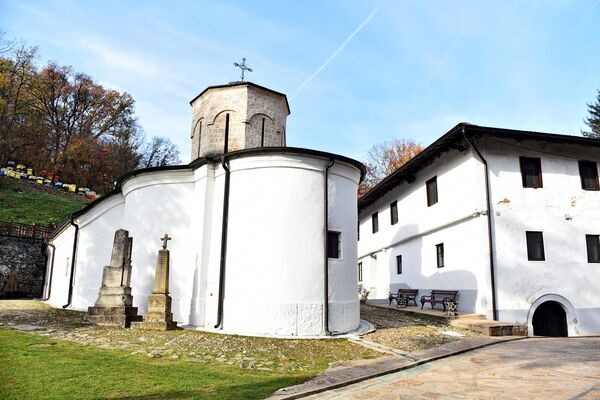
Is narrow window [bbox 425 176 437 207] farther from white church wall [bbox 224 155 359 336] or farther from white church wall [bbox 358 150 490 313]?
white church wall [bbox 224 155 359 336]

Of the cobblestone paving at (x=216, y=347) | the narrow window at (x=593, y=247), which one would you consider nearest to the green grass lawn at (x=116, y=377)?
the cobblestone paving at (x=216, y=347)

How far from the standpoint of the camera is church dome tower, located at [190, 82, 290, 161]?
47.6 feet

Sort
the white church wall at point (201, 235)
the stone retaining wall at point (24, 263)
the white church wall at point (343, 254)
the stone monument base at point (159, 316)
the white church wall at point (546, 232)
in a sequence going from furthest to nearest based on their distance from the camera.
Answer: the stone retaining wall at point (24, 263) → the white church wall at point (546, 232) → the white church wall at point (201, 235) → the white church wall at point (343, 254) → the stone monument base at point (159, 316)

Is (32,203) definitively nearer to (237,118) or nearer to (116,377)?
(237,118)

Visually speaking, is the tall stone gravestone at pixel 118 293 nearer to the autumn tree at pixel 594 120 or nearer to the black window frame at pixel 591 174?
the black window frame at pixel 591 174

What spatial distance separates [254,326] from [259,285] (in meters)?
0.99

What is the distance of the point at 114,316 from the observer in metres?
10.9

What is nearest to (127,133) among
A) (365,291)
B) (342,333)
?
(365,291)

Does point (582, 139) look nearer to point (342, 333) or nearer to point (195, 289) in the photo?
point (342, 333)

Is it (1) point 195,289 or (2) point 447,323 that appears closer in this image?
(1) point 195,289

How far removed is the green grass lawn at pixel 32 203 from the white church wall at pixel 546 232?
1234 inches

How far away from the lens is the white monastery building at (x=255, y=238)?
10016mm

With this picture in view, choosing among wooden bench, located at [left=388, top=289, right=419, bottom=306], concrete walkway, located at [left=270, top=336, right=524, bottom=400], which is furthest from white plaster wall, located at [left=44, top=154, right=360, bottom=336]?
wooden bench, located at [left=388, top=289, right=419, bottom=306]

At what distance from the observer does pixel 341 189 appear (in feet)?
36.8
